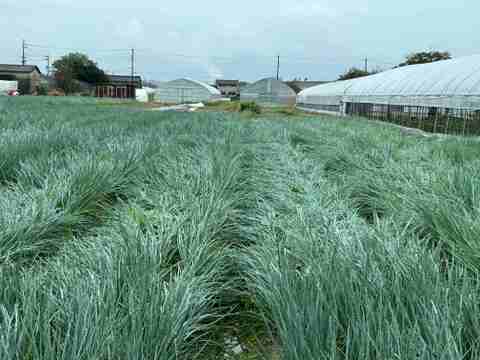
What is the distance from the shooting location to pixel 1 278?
3.77 feet

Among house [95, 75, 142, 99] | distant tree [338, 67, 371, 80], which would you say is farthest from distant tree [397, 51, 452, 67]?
house [95, 75, 142, 99]

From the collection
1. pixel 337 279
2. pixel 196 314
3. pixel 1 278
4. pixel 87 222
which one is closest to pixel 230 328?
pixel 196 314

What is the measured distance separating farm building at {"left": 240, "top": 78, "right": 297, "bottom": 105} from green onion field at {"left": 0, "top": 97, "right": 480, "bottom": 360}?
34709mm

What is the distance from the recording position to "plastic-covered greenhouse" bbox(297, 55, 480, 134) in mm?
8844

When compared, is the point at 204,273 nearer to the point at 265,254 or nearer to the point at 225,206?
the point at 265,254

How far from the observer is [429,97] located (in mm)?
10617

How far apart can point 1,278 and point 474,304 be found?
1.35m

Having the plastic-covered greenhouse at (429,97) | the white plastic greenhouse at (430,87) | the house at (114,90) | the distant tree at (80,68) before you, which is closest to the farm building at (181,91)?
the house at (114,90)

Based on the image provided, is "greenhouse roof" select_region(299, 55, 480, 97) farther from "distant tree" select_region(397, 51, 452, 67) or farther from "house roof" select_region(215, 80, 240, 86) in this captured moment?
"house roof" select_region(215, 80, 240, 86)

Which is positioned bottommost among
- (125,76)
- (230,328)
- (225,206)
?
(230,328)

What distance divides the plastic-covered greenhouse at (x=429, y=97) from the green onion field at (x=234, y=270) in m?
7.01

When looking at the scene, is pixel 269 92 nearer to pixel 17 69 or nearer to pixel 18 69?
pixel 18 69

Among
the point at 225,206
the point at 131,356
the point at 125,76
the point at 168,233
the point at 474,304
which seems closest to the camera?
the point at 131,356

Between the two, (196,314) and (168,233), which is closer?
(196,314)
